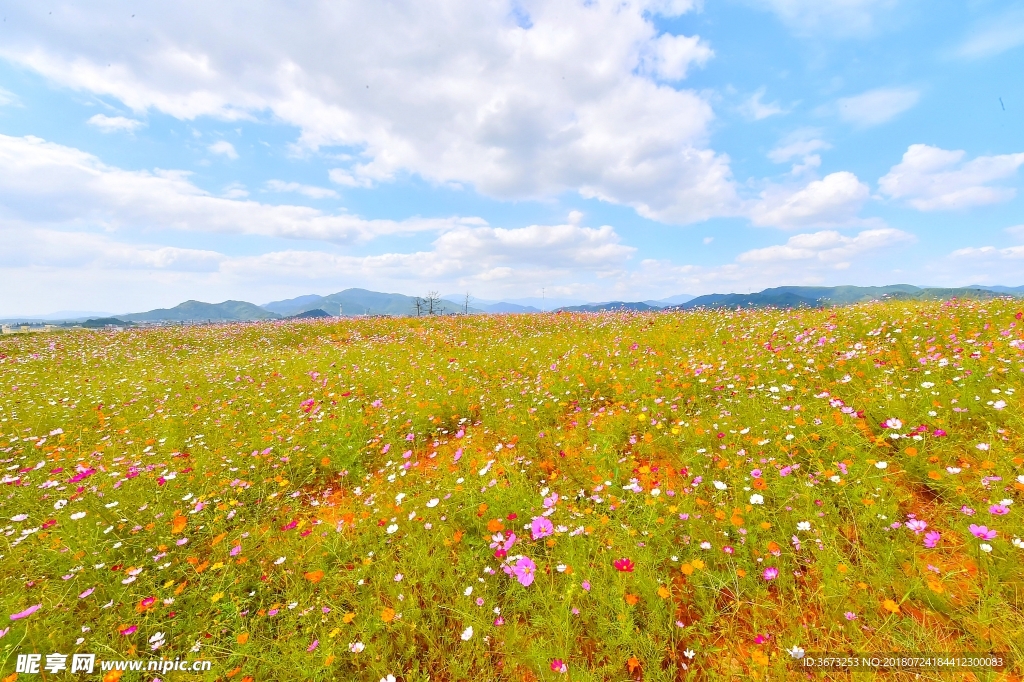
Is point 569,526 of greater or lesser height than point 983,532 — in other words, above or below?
below

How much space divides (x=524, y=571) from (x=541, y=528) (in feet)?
1.28

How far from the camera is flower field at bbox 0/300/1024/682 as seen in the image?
7.78ft

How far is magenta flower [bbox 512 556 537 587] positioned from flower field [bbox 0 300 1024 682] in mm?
25

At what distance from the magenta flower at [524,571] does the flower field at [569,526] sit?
2 centimetres

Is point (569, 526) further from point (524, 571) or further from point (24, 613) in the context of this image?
point (24, 613)

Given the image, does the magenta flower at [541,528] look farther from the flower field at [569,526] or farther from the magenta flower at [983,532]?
the magenta flower at [983,532]

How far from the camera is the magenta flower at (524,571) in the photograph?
8.61ft

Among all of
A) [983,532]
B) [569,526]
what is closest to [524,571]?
[569,526]

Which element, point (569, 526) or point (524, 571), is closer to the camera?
point (524, 571)

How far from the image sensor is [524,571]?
2717mm

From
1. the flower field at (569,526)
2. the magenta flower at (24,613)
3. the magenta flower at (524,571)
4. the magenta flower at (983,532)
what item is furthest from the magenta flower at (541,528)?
the magenta flower at (24,613)

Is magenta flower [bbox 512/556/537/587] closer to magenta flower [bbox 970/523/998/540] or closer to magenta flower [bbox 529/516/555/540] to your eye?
magenta flower [bbox 529/516/555/540]

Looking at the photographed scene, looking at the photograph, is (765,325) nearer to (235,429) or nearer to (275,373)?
(235,429)

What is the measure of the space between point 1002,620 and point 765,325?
717 cm
